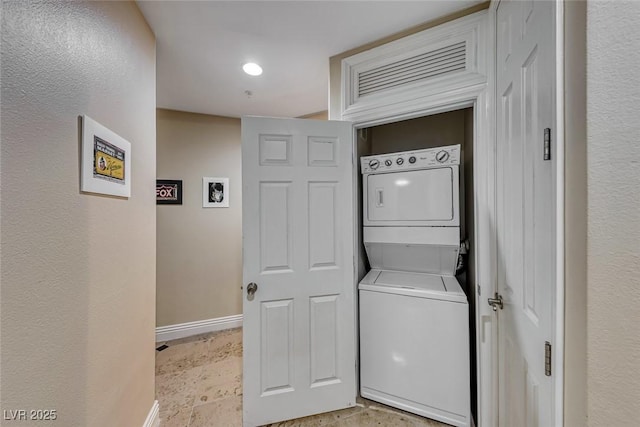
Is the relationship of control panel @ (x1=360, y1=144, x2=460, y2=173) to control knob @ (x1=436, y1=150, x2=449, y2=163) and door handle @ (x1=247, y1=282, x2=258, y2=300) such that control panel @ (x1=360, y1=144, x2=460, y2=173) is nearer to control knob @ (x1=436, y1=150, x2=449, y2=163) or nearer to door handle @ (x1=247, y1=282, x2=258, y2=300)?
control knob @ (x1=436, y1=150, x2=449, y2=163)

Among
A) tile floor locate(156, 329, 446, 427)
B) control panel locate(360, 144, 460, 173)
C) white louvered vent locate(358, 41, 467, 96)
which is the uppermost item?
white louvered vent locate(358, 41, 467, 96)

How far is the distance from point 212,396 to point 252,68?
102 inches

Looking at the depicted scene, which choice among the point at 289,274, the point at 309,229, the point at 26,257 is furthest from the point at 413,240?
the point at 26,257

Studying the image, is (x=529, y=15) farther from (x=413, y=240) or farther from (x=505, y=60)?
(x=413, y=240)

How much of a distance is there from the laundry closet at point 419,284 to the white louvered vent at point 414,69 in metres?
0.42

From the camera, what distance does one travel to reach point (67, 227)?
33.9 inches

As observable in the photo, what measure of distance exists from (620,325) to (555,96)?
57 cm

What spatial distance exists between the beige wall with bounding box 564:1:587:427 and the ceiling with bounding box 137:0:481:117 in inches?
41.8

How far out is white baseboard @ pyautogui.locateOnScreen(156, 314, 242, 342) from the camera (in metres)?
2.73

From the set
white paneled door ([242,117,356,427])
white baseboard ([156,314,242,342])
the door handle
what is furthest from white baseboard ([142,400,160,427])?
white baseboard ([156,314,242,342])

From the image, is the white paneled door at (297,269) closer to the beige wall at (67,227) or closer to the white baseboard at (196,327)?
the beige wall at (67,227)

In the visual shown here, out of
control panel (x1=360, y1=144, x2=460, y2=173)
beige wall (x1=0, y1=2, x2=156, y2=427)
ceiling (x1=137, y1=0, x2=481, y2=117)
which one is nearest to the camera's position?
beige wall (x1=0, y1=2, x2=156, y2=427)

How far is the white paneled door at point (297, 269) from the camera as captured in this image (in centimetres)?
158

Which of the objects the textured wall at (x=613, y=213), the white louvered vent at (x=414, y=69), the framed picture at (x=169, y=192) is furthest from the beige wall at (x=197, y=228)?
the textured wall at (x=613, y=213)
